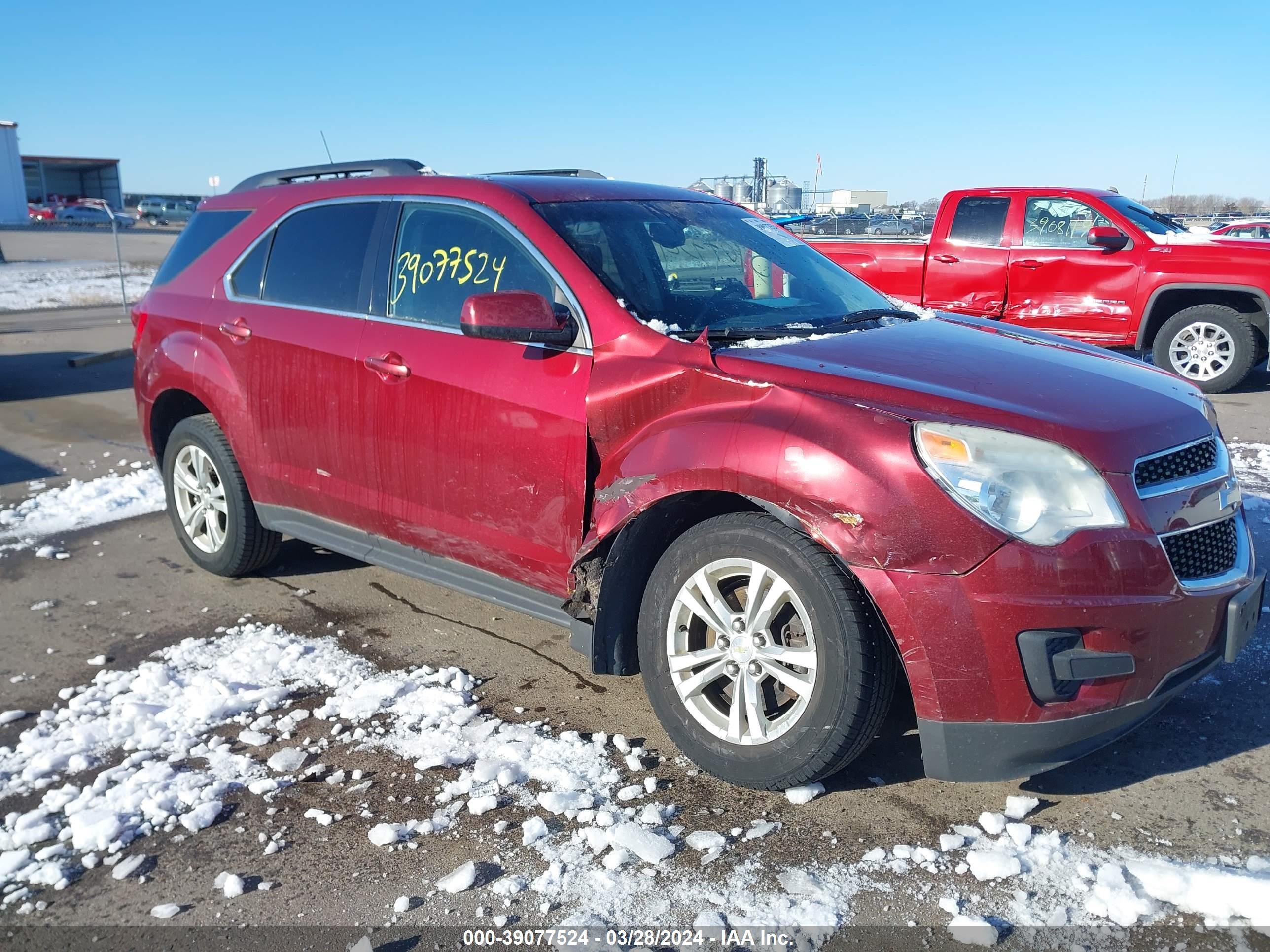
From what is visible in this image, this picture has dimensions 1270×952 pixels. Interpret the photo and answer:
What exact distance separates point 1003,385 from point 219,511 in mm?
3686

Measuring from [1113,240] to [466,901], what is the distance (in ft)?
29.8

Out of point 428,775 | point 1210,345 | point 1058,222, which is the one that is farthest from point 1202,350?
point 428,775

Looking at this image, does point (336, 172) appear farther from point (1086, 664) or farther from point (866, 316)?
point (1086, 664)

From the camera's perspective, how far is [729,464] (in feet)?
9.60

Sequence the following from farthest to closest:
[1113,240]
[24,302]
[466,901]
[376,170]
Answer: [24,302] → [1113,240] → [376,170] → [466,901]

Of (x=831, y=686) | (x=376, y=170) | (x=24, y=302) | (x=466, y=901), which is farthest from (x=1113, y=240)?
(x=24, y=302)

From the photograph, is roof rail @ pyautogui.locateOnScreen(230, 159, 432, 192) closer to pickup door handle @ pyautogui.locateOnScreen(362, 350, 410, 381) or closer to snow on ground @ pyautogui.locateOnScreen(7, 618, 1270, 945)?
pickup door handle @ pyautogui.locateOnScreen(362, 350, 410, 381)

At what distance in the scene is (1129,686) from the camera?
271cm

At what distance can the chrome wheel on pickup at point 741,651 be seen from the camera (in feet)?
9.57

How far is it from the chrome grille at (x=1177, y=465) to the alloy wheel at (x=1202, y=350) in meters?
7.39

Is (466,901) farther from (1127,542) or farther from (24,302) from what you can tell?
(24,302)

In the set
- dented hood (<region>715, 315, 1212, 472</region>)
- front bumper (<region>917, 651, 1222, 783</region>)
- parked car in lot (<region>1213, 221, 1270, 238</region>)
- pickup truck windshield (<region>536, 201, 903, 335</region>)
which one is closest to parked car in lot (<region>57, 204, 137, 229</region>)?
parked car in lot (<region>1213, 221, 1270, 238</region>)

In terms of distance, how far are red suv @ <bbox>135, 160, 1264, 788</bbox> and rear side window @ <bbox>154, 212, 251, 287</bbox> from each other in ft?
0.95

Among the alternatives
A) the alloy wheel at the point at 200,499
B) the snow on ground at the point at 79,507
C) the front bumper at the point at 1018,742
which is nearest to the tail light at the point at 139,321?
the alloy wheel at the point at 200,499
